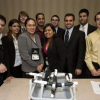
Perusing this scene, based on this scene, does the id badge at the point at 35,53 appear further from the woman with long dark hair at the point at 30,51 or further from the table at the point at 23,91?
the table at the point at 23,91

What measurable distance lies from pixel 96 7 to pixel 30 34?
8.72 ft

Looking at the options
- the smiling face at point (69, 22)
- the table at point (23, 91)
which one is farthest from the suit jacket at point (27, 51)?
the smiling face at point (69, 22)

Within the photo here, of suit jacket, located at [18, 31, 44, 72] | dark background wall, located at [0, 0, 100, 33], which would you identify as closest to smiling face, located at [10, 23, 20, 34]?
suit jacket, located at [18, 31, 44, 72]

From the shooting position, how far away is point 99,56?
180 cm

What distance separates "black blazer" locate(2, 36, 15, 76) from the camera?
1.97 metres

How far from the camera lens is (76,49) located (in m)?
2.09

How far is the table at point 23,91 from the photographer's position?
43.8 inches

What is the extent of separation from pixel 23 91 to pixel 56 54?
0.90 meters

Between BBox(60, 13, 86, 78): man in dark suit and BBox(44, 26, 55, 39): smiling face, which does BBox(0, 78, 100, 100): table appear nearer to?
BBox(60, 13, 86, 78): man in dark suit

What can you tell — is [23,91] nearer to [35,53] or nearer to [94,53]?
[35,53]

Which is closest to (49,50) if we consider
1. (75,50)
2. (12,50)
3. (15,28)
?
(75,50)

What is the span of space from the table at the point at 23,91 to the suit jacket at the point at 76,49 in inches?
26.2

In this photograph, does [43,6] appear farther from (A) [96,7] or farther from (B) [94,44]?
(B) [94,44]

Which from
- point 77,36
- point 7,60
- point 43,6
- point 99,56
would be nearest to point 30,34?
point 7,60
